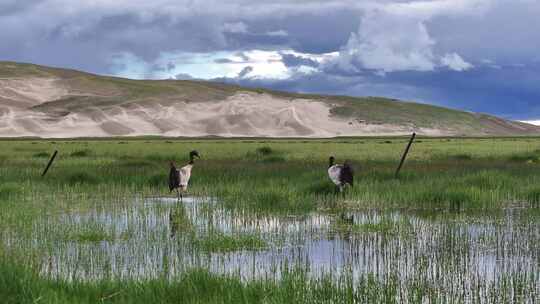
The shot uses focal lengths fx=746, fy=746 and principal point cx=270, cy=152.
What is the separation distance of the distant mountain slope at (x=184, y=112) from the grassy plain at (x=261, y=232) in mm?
110021

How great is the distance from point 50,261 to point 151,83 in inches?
7399

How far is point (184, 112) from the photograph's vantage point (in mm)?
157625

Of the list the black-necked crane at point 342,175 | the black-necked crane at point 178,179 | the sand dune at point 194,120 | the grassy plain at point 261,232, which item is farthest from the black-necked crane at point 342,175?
the sand dune at point 194,120

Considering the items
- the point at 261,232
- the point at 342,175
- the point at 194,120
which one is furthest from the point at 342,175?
the point at 194,120

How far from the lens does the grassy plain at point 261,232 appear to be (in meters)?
10.3

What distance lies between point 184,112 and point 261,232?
143 meters

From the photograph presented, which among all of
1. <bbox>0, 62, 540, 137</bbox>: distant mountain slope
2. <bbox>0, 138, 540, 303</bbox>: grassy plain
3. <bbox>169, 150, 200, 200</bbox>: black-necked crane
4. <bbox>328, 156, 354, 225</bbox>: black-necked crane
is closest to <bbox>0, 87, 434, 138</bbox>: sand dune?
<bbox>0, 62, 540, 137</bbox>: distant mountain slope

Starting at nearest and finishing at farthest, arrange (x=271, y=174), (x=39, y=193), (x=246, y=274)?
(x=246, y=274) < (x=39, y=193) < (x=271, y=174)

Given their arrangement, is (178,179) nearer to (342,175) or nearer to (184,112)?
(342,175)

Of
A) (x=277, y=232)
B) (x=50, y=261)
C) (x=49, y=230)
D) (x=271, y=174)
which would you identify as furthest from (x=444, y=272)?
(x=271, y=174)

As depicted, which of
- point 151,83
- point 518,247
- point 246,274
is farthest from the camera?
point 151,83

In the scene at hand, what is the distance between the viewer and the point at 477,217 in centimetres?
1892

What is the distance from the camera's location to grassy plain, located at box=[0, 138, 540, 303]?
33.9 feet

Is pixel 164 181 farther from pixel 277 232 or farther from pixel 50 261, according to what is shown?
pixel 50 261
